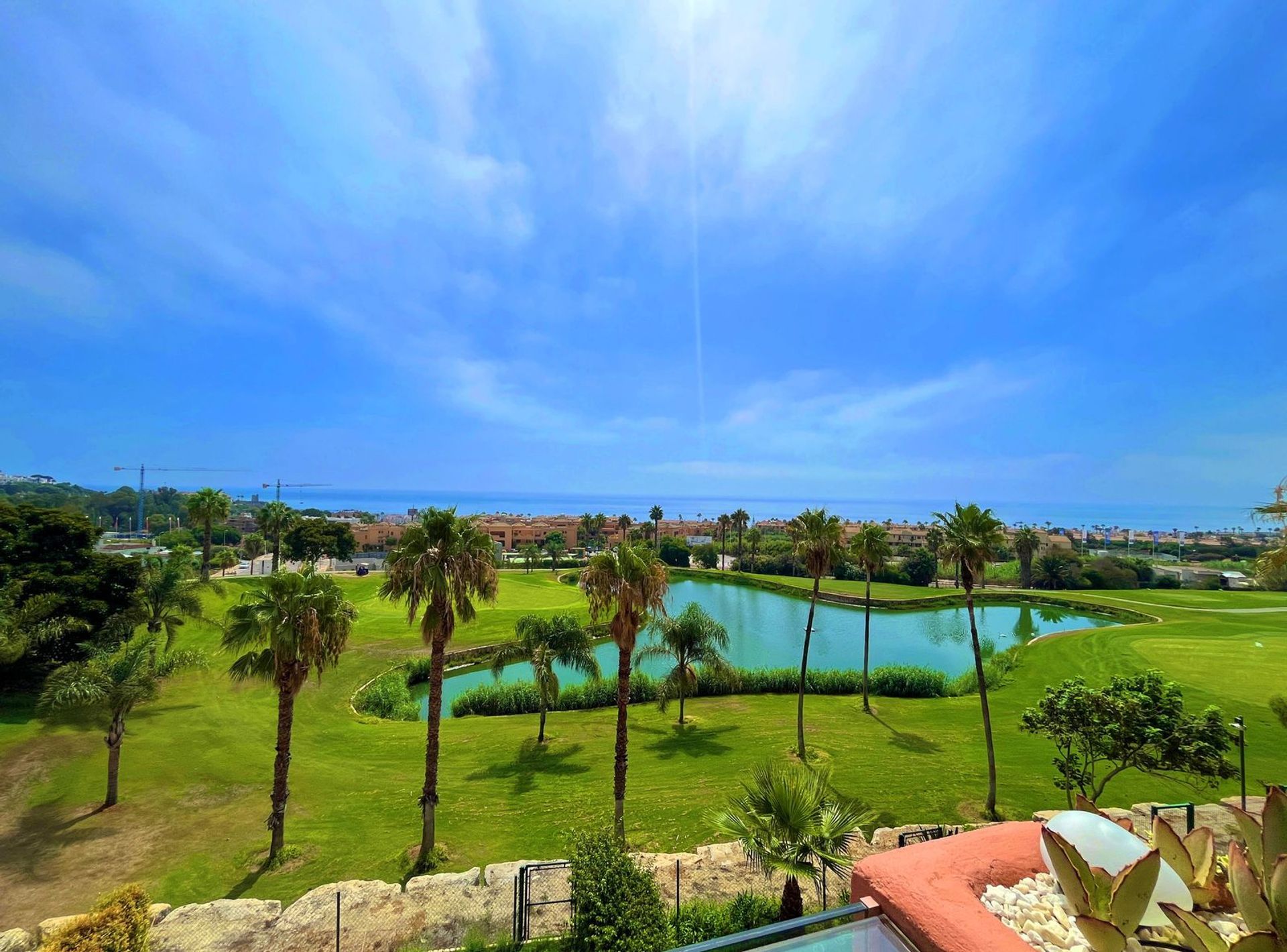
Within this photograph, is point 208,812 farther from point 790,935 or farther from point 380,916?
point 790,935

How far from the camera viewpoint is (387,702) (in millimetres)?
26641

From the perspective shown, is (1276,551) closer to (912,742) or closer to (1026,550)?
(912,742)

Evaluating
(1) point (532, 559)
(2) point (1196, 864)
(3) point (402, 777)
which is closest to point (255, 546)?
(1) point (532, 559)

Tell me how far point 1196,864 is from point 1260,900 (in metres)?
1.13

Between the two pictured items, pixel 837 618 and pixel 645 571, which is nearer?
pixel 645 571

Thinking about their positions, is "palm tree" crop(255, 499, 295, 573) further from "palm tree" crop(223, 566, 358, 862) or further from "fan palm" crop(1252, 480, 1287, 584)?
"fan palm" crop(1252, 480, 1287, 584)

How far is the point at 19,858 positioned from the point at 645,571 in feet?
55.1

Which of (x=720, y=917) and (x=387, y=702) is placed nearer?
(x=720, y=917)

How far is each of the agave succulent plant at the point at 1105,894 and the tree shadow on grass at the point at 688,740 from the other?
61.6 ft

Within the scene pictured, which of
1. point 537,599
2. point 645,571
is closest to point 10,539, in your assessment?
point 645,571

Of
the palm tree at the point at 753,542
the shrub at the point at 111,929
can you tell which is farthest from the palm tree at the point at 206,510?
the palm tree at the point at 753,542

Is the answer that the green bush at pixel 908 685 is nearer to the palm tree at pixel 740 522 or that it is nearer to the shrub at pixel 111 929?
the shrub at pixel 111 929

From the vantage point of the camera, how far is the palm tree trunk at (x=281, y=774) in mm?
13508

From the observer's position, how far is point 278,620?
→ 13445 mm
